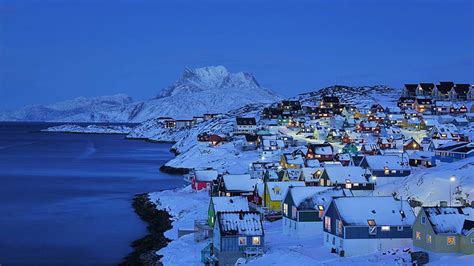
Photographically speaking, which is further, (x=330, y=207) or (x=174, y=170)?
(x=174, y=170)

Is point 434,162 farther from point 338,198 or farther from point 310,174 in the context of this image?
point 338,198

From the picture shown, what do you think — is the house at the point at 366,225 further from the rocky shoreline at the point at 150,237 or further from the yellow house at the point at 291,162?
the yellow house at the point at 291,162

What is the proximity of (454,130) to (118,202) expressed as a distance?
5155 centimetres

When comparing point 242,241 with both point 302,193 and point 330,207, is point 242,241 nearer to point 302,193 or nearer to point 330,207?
point 330,207

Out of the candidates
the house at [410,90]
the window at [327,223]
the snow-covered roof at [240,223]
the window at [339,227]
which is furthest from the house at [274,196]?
the house at [410,90]

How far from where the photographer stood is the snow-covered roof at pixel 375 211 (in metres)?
35.5

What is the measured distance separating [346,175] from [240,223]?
67.1 ft

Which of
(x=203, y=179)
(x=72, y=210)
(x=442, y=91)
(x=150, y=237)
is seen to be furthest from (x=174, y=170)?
(x=442, y=91)

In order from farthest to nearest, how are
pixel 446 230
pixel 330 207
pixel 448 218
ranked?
pixel 330 207 → pixel 448 218 → pixel 446 230

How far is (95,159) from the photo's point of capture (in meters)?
147

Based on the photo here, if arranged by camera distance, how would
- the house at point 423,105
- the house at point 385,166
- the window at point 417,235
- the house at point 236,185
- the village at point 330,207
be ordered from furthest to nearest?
the house at point 423,105, the house at point 385,166, the house at point 236,185, the village at point 330,207, the window at point 417,235

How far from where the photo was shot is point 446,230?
3219cm

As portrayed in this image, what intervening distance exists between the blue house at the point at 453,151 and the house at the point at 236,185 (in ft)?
72.3

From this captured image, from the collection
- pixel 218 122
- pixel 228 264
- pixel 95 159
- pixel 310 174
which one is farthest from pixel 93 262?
pixel 218 122
